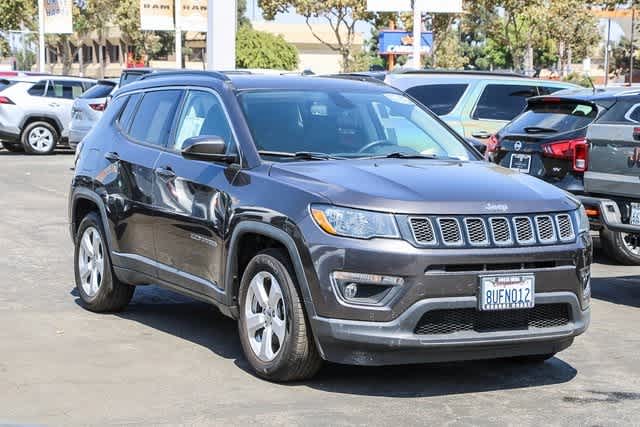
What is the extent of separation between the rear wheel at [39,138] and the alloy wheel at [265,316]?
72.4 ft

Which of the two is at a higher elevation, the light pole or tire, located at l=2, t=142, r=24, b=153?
the light pole

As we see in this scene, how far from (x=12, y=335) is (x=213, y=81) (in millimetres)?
2132

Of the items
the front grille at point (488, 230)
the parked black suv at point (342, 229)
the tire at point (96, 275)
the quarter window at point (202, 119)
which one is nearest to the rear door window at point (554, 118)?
the parked black suv at point (342, 229)

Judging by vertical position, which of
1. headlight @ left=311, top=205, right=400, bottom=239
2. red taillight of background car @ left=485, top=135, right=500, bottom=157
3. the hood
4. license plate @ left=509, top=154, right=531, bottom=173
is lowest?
license plate @ left=509, top=154, right=531, bottom=173

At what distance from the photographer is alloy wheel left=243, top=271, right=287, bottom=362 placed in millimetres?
6645

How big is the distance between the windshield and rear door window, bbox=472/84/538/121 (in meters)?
7.62

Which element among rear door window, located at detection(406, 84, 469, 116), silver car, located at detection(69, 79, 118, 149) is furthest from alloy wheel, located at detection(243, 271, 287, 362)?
silver car, located at detection(69, 79, 118, 149)

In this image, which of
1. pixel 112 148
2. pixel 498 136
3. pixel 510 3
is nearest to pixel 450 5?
pixel 498 136

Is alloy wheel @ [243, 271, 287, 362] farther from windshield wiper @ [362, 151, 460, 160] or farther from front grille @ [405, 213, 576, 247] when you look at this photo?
windshield wiper @ [362, 151, 460, 160]

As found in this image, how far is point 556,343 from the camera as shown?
669cm

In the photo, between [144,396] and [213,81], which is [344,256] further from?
[213,81]

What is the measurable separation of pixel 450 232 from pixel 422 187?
0.36m

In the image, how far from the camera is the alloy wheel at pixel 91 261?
8.85m

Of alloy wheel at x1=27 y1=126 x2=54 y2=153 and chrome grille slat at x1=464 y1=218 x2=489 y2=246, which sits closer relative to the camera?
chrome grille slat at x1=464 y1=218 x2=489 y2=246
